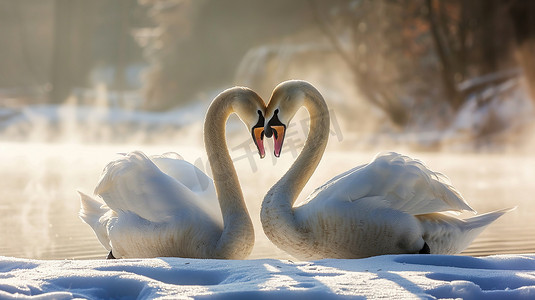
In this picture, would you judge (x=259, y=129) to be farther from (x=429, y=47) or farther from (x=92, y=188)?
(x=429, y=47)

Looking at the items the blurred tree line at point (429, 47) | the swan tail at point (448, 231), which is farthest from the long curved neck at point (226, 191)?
the blurred tree line at point (429, 47)

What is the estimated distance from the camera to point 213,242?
4.80 metres

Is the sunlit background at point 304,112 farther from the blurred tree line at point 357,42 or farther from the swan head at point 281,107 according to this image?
the swan head at point 281,107

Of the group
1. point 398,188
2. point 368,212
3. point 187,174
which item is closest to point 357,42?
point 187,174

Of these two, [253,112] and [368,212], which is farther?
[253,112]

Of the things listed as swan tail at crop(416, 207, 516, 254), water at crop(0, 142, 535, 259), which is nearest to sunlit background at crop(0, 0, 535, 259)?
water at crop(0, 142, 535, 259)

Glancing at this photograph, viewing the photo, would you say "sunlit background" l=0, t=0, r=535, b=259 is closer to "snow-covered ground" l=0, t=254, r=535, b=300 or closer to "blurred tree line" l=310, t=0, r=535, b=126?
"blurred tree line" l=310, t=0, r=535, b=126

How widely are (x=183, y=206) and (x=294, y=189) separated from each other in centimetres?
72

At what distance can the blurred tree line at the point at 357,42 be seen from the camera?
20578mm

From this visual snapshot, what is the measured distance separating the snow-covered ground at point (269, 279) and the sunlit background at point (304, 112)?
66.1 inches

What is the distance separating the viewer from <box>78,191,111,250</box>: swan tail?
5456mm

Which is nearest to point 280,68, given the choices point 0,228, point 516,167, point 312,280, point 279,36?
point 279,36

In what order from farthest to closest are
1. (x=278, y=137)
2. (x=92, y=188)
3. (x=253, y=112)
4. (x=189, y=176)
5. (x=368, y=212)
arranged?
(x=92, y=188), (x=189, y=176), (x=253, y=112), (x=278, y=137), (x=368, y=212)

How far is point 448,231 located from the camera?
495 cm
